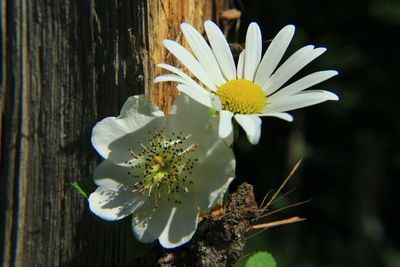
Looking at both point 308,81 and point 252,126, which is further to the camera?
point 308,81

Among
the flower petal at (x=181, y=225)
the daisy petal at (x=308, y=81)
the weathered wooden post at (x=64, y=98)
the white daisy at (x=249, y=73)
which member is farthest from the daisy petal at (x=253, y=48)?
the flower petal at (x=181, y=225)

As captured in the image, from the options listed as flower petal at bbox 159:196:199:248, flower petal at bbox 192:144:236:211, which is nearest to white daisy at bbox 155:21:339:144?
flower petal at bbox 192:144:236:211

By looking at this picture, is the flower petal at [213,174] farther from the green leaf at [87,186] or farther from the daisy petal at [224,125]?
the green leaf at [87,186]

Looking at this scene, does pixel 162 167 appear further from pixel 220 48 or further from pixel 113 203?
pixel 220 48

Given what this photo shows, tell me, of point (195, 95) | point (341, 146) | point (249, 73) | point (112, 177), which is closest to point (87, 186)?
point (112, 177)

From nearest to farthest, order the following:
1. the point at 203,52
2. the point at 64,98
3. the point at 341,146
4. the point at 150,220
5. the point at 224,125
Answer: the point at 224,125 → the point at 150,220 → the point at 203,52 → the point at 64,98 → the point at 341,146

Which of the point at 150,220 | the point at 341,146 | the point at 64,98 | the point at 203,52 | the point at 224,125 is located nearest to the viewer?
the point at 224,125

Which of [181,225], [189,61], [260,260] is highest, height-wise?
[189,61]
